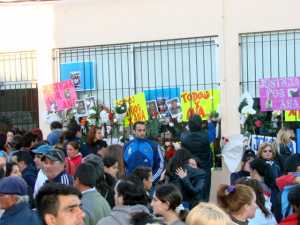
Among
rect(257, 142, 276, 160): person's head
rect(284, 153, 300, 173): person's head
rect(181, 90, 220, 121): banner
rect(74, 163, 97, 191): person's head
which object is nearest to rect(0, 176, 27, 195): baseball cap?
rect(74, 163, 97, 191): person's head

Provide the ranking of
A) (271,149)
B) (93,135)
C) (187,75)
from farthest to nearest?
(187,75) < (93,135) < (271,149)

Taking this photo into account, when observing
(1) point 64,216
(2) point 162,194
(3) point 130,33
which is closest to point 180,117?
(3) point 130,33

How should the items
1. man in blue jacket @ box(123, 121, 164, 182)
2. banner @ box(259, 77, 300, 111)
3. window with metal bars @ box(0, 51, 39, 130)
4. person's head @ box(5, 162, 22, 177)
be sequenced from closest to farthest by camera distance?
1. person's head @ box(5, 162, 22, 177)
2. man in blue jacket @ box(123, 121, 164, 182)
3. banner @ box(259, 77, 300, 111)
4. window with metal bars @ box(0, 51, 39, 130)

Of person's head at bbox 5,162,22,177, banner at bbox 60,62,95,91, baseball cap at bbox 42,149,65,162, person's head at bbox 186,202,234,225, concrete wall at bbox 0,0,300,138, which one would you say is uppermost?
concrete wall at bbox 0,0,300,138

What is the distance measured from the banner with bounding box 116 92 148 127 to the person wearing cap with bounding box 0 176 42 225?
261 inches

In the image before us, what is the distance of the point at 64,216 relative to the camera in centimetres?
432

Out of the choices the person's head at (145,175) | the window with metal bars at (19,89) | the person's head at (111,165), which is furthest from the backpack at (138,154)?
the window with metal bars at (19,89)

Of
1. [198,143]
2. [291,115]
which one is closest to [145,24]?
[291,115]

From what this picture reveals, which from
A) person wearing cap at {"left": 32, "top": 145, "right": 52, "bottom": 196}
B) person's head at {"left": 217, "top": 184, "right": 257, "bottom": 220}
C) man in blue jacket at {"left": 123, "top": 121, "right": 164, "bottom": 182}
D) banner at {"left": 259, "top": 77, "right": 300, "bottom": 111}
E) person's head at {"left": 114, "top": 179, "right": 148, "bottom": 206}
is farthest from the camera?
banner at {"left": 259, "top": 77, "right": 300, "bottom": 111}

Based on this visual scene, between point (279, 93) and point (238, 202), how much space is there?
6.07 m

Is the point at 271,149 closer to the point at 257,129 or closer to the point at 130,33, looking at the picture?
the point at 257,129

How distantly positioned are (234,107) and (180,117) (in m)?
0.99

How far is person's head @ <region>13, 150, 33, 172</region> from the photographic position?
30.0 ft

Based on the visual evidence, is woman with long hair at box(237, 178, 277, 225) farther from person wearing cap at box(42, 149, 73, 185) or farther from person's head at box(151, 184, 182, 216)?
person wearing cap at box(42, 149, 73, 185)
